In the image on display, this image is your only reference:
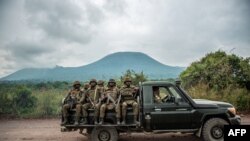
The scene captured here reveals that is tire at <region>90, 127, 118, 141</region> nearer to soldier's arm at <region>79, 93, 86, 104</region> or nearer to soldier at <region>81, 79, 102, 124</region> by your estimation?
soldier at <region>81, 79, 102, 124</region>

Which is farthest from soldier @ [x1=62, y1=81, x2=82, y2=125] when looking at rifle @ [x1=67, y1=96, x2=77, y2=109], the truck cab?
the truck cab

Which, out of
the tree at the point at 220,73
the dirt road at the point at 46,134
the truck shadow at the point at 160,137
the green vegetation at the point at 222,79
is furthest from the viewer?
the tree at the point at 220,73

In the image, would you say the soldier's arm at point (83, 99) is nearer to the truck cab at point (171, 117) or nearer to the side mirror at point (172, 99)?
the truck cab at point (171, 117)

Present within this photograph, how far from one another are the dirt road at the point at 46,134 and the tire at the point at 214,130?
3.23 ft

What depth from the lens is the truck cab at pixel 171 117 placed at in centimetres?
1140

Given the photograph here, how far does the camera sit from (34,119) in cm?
1803

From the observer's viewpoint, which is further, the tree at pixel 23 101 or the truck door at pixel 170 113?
the tree at pixel 23 101

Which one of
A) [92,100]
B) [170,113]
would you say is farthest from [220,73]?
[92,100]

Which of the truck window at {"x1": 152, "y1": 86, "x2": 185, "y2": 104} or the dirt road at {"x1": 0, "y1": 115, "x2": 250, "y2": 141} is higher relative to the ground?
the truck window at {"x1": 152, "y1": 86, "x2": 185, "y2": 104}

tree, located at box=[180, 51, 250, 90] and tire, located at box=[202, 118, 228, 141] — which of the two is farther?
tree, located at box=[180, 51, 250, 90]

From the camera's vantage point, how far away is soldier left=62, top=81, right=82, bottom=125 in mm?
11531

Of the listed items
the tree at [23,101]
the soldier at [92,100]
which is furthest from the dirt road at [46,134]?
the tree at [23,101]

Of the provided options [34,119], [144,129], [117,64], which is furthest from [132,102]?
[117,64]

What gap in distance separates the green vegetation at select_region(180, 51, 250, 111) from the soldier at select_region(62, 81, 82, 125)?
7.90 meters
